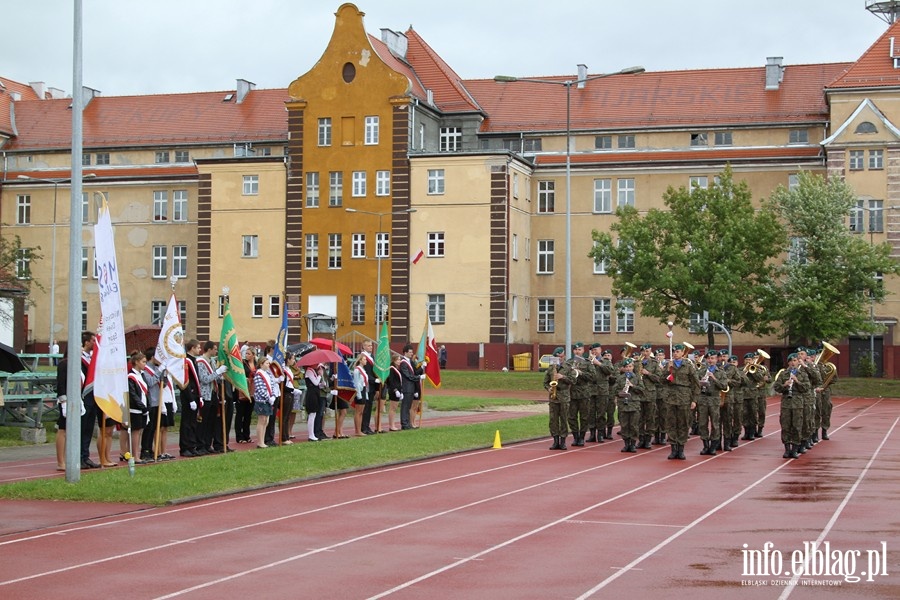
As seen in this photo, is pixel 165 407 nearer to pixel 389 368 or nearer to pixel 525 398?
pixel 389 368

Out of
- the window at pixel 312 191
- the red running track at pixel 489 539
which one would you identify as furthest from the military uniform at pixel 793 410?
the window at pixel 312 191

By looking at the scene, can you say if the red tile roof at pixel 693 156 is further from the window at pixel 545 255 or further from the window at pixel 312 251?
the window at pixel 312 251

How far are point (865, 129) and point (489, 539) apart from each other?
5377cm

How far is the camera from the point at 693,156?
67.9 m

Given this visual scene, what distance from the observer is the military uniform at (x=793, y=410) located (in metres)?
23.8

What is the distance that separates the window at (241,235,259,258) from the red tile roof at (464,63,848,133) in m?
13.9

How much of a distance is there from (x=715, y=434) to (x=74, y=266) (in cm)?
1254

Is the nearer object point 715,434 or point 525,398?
point 715,434

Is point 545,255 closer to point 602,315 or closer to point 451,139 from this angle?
point 602,315

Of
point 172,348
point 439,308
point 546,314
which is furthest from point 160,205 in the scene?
point 172,348

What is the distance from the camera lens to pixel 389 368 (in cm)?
2873

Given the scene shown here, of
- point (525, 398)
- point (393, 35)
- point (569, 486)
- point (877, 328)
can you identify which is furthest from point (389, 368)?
point (393, 35)

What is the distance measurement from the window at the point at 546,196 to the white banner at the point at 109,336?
52.6m

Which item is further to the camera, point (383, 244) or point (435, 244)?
point (383, 244)
